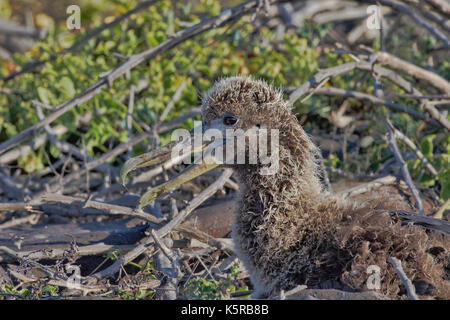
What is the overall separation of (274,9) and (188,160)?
426 centimetres

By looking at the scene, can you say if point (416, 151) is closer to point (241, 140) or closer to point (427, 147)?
point (427, 147)

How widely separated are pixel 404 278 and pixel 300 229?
A: 2.54 feet

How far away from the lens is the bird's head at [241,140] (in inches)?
155

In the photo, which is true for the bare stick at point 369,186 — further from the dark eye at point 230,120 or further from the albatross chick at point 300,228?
the dark eye at point 230,120

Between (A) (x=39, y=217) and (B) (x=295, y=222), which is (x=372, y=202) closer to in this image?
(B) (x=295, y=222)

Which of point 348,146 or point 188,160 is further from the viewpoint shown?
point 348,146

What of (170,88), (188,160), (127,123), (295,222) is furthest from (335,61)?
(295,222)

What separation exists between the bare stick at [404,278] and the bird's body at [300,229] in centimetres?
15

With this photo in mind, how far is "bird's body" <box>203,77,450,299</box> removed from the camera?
11.5 feet

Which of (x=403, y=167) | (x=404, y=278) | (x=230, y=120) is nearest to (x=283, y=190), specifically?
(x=230, y=120)

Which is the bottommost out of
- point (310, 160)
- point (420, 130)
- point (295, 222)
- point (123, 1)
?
point (295, 222)

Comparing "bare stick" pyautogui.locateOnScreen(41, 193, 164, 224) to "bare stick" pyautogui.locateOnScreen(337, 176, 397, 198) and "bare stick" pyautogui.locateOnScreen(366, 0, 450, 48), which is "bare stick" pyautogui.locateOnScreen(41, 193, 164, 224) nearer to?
"bare stick" pyautogui.locateOnScreen(337, 176, 397, 198)

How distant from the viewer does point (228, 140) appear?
3955 mm

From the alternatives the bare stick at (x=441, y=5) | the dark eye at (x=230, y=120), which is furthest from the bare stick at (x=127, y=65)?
the bare stick at (x=441, y=5)
